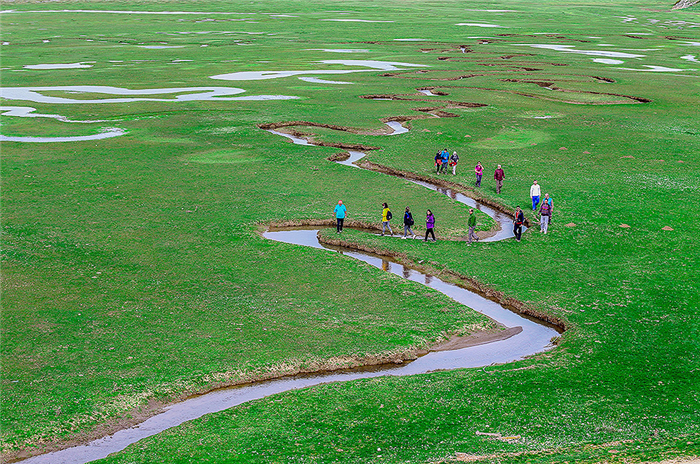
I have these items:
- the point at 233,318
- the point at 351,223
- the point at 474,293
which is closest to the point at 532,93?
the point at 351,223

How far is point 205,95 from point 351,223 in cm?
5271

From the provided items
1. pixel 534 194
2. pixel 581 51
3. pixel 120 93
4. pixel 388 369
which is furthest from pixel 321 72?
pixel 388 369

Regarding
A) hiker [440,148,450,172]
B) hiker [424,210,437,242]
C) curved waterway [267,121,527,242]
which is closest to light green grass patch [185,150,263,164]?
curved waterway [267,121,527,242]

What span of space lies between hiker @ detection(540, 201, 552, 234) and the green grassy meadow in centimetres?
55

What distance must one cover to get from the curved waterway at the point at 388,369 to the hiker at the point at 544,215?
30.7ft

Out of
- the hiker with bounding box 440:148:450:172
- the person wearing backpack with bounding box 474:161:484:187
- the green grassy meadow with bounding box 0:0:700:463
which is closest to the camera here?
the green grassy meadow with bounding box 0:0:700:463

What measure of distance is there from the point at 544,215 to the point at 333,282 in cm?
1477

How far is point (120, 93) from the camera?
9244 cm

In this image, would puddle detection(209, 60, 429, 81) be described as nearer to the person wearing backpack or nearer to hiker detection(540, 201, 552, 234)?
the person wearing backpack

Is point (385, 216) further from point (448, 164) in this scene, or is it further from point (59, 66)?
point (59, 66)

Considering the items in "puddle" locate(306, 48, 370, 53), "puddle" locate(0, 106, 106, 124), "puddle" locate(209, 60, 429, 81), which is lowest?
"puddle" locate(0, 106, 106, 124)

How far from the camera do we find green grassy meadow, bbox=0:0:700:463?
73.9ft

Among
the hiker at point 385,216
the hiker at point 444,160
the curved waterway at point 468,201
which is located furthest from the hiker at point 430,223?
the hiker at point 444,160

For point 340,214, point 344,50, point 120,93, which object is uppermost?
point 344,50
